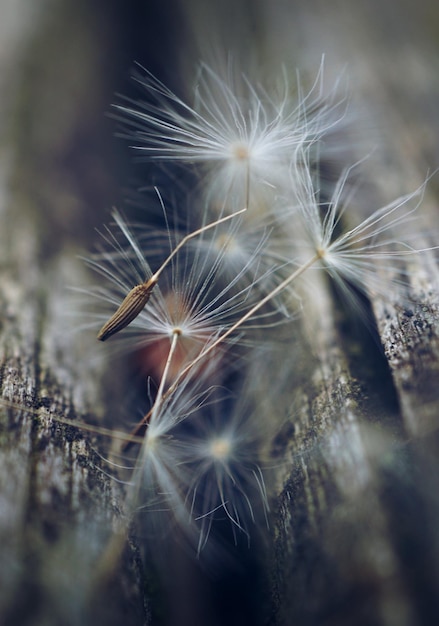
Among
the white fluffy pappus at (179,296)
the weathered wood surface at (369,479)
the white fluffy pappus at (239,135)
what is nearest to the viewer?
the weathered wood surface at (369,479)

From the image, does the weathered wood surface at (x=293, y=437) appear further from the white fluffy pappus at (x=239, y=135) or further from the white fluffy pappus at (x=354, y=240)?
the white fluffy pappus at (x=239, y=135)

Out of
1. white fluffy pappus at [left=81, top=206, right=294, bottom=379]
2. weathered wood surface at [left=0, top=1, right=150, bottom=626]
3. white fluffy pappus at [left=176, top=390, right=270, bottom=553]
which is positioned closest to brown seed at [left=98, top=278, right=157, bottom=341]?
white fluffy pappus at [left=81, top=206, right=294, bottom=379]

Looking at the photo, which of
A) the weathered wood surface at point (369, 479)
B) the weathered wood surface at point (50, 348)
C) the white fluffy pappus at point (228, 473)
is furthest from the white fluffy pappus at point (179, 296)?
the weathered wood surface at point (369, 479)

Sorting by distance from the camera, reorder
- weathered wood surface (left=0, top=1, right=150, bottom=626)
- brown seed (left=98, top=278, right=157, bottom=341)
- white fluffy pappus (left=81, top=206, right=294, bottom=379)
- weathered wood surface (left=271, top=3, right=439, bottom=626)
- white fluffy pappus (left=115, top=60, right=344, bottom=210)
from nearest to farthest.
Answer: weathered wood surface (left=271, top=3, right=439, bottom=626), weathered wood surface (left=0, top=1, right=150, bottom=626), brown seed (left=98, top=278, right=157, bottom=341), white fluffy pappus (left=81, top=206, right=294, bottom=379), white fluffy pappus (left=115, top=60, right=344, bottom=210)

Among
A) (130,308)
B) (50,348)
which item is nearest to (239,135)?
(130,308)

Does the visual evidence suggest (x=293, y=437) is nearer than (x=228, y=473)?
Yes

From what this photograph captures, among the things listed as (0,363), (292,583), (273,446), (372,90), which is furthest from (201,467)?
(372,90)

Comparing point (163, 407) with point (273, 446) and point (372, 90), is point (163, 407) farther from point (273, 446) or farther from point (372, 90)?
point (372, 90)

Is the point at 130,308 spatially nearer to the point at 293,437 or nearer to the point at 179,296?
the point at 179,296

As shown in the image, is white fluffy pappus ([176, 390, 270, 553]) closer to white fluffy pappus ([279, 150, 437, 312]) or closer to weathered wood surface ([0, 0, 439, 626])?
weathered wood surface ([0, 0, 439, 626])
